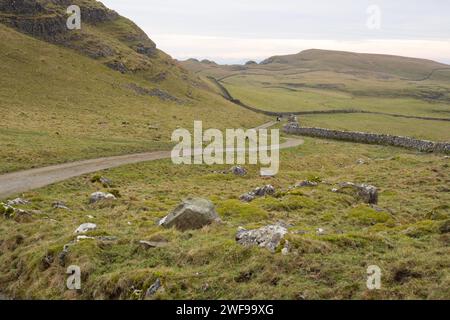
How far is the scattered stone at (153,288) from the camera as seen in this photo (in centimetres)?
1508

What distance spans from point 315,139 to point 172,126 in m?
24.4

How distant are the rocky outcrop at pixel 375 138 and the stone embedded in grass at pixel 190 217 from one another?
1785 inches

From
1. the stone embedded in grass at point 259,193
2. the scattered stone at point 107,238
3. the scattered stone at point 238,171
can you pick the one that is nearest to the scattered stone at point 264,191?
the stone embedded in grass at point 259,193

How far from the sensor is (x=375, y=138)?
2689 inches

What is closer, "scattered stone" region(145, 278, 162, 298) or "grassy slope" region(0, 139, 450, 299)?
"grassy slope" region(0, 139, 450, 299)

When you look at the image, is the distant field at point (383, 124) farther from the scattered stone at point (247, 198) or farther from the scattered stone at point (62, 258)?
the scattered stone at point (62, 258)

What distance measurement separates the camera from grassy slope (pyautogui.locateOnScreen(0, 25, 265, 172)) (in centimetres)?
4578

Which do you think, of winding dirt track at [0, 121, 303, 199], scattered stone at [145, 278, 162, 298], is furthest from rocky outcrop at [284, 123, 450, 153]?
scattered stone at [145, 278, 162, 298]

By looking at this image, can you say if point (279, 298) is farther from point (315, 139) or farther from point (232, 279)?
point (315, 139)

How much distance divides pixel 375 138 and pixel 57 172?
5033cm

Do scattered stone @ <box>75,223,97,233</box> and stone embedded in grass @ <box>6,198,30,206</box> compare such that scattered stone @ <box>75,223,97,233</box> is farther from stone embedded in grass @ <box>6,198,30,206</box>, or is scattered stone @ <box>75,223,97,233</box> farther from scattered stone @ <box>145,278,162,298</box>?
stone embedded in grass @ <box>6,198,30,206</box>

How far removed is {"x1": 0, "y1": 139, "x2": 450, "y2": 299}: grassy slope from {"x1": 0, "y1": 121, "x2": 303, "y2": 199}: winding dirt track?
1.84 m
